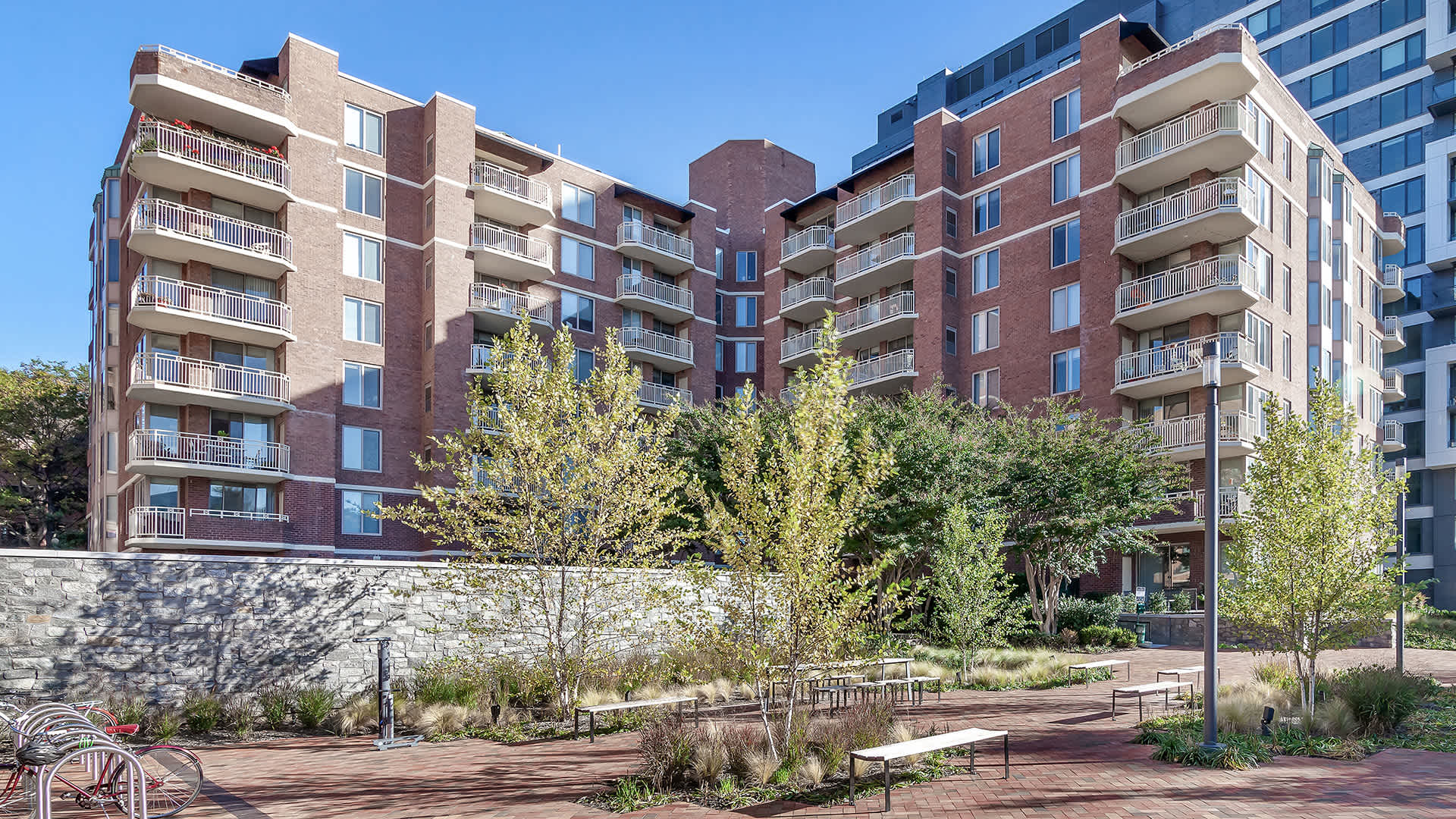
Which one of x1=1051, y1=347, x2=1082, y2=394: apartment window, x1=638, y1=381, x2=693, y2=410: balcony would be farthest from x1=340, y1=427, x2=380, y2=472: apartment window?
x1=1051, y1=347, x2=1082, y2=394: apartment window

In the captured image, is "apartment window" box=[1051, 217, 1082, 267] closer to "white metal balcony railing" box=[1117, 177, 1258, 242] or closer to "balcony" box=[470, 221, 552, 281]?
"white metal balcony railing" box=[1117, 177, 1258, 242]

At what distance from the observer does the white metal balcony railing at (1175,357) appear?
32875 mm

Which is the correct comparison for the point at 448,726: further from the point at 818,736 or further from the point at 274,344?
the point at 274,344

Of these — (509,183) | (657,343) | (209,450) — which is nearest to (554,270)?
(509,183)

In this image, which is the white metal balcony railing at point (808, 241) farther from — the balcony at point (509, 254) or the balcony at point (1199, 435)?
the balcony at point (1199, 435)

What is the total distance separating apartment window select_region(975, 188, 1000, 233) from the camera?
41.4m

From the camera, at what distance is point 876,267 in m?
44.1

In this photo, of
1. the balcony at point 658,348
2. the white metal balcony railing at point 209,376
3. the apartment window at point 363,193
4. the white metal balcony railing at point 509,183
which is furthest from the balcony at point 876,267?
the white metal balcony railing at point 209,376

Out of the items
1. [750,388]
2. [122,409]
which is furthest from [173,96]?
[750,388]

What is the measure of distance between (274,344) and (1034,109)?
31.3 m

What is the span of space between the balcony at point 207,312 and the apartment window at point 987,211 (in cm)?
2824

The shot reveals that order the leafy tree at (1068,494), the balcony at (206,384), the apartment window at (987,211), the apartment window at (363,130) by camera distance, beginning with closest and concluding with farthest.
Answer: the leafy tree at (1068,494), the balcony at (206,384), the apartment window at (363,130), the apartment window at (987,211)

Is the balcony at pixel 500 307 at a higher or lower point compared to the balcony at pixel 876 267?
lower

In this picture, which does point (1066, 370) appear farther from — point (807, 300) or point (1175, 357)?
point (807, 300)
